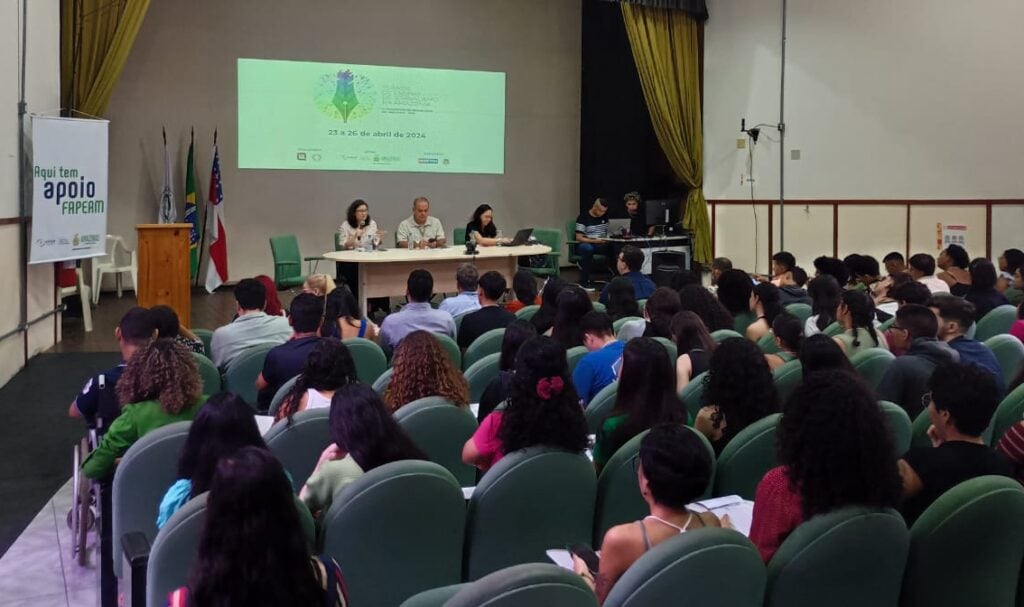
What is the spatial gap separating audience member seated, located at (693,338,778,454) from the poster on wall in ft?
19.5

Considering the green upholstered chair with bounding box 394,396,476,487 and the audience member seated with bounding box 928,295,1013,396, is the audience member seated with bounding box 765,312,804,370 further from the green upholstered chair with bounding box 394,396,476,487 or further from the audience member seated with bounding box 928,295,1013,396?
the green upholstered chair with bounding box 394,396,476,487

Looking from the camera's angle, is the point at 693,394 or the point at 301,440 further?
the point at 693,394

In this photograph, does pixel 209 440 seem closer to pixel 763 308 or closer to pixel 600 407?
pixel 600 407

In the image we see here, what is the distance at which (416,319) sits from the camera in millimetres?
5402

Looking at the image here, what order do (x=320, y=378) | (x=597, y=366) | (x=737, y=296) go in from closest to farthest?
(x=320, y=378) → (x=597, y=366) → (x=737, y=296)

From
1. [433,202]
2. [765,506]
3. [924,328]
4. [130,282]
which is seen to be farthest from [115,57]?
[765,506]

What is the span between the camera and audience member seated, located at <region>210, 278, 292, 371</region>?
4914mm

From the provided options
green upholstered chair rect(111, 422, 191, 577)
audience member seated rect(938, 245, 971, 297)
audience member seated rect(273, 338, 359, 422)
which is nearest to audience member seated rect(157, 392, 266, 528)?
green upholstered chair rect(111, 422, 191, 577)

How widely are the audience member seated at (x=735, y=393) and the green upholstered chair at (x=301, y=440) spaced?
1271 mm

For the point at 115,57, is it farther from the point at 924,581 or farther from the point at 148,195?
the point at 924,581

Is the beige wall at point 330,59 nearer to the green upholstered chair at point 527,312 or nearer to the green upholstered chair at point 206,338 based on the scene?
the green upholstered chair at point 206,338

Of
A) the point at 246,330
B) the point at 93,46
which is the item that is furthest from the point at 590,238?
the point at 246,330

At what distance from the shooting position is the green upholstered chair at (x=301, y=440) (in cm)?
307

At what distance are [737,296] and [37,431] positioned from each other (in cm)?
432
